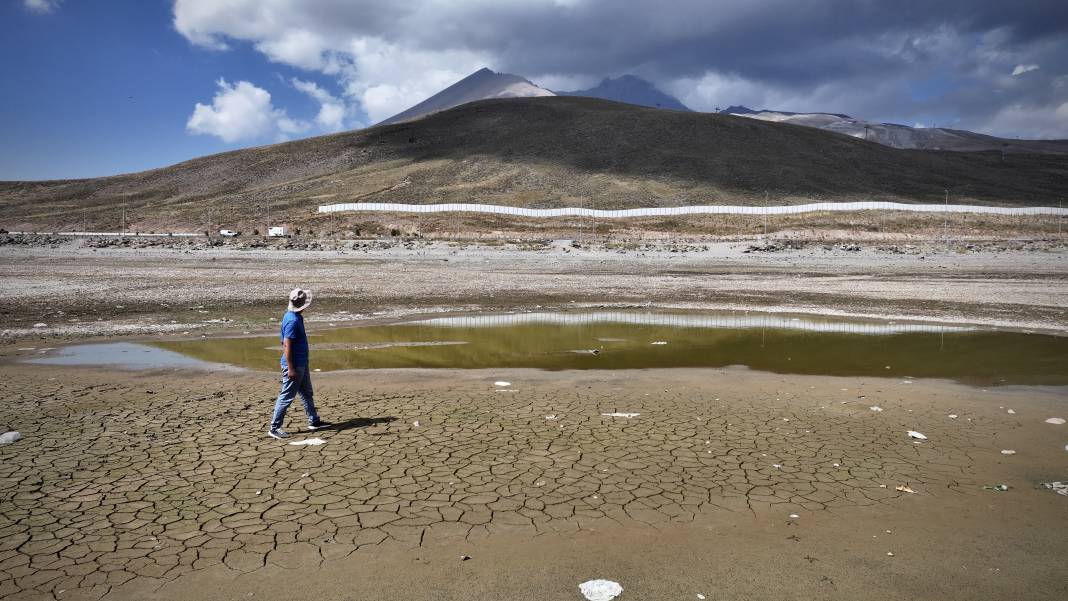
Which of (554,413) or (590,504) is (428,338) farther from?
(590,504)

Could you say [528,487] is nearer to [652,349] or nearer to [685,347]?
[652,349]

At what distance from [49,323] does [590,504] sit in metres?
17.8

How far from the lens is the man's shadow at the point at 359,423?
826 centimetres

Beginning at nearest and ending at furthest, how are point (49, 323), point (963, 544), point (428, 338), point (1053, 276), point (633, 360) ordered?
point (963, 544) < point (633, 360) < point (428, 338) < point (49, 323) < point (1053, 276)

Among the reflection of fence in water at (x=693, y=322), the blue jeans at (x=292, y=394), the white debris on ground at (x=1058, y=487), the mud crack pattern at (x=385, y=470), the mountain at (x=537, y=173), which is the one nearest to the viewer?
the mud crack pattern at (x=385, y=470)

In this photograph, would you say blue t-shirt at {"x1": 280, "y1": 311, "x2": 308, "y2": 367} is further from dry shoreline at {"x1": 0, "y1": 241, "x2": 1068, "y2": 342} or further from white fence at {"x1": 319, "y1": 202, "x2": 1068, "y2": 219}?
white fence at {"x1": 319, "y1": 202, "x2": 1068, "y2": 219}

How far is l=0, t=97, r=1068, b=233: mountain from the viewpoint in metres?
90.8

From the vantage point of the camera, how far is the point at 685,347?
1490 centimetres

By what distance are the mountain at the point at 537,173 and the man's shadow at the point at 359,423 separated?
2854 inches

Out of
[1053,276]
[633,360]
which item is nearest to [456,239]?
[1053,276]

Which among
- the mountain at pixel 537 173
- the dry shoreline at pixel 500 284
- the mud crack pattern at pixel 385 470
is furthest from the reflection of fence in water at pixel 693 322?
the mountain at pixel 537 173

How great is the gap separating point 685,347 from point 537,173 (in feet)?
288

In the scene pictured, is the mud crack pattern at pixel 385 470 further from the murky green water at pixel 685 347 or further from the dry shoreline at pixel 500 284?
the dry shoreline at pixel 500 284

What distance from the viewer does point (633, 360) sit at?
43.9 feet
